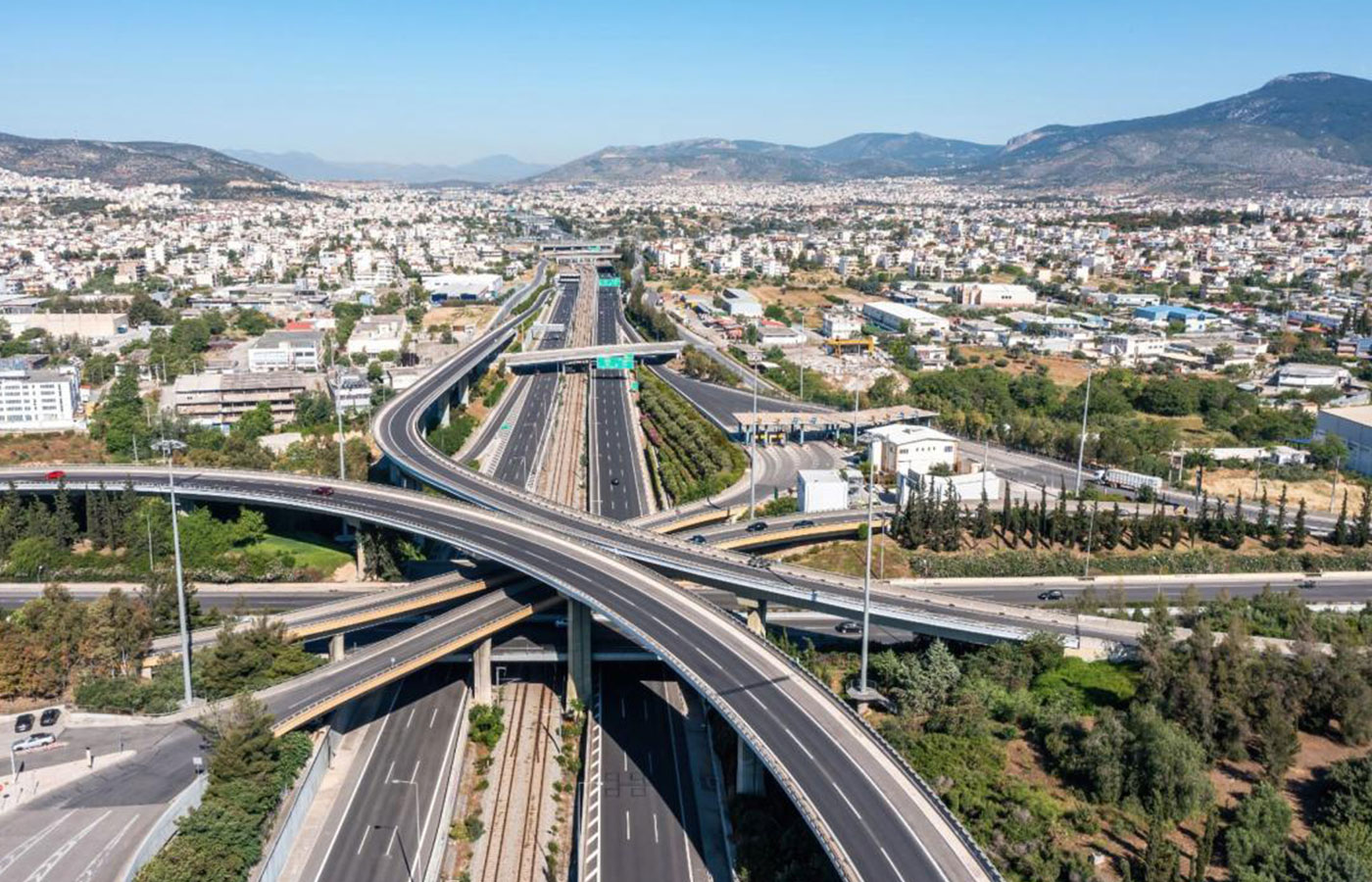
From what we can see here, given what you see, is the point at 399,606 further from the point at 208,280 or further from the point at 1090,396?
the point at 208,280

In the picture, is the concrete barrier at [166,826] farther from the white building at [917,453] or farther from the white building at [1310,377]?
the white building at [1310,377]

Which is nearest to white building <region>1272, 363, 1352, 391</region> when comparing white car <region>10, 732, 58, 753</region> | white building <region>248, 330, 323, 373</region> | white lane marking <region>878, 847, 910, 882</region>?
white lane marking <region>878, 847, 910, 882</region>

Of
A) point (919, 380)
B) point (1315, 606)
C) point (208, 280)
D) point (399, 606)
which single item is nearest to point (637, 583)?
point (399, 606)

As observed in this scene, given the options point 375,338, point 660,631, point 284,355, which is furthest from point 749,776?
point 375,338

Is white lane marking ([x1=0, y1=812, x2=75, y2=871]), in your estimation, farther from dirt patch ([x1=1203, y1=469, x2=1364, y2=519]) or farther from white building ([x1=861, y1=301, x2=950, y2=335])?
white building ([x1=861, y1=301, x2=950, y2=335])

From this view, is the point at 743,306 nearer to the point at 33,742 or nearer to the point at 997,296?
the point at 997,296

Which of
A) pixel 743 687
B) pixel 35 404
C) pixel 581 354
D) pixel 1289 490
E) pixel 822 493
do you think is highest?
pixel 581 354

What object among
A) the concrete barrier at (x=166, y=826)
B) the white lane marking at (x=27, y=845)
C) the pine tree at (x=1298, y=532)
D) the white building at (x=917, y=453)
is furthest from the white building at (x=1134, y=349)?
the white lane marking at (x=27, y=845)
